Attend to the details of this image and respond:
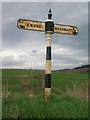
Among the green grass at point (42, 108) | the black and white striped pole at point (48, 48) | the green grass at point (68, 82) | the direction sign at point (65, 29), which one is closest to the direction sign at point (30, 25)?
the black and white striped pole at point (48, 48)

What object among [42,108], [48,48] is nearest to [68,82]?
[48,48]

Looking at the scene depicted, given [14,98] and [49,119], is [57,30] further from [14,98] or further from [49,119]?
[49,119]

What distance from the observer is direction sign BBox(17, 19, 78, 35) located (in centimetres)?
856

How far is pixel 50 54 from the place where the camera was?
348 inches

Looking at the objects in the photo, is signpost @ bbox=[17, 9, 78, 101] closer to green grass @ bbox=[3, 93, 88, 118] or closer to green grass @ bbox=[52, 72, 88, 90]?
green grass @ bbox=[3, 93, 88, 118]

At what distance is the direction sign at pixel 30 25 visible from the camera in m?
8.55

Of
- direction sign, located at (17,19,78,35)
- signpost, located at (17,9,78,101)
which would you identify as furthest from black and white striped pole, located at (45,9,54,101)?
direction sign, located at (17,19,78,35)

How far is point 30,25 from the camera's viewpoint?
866 cm

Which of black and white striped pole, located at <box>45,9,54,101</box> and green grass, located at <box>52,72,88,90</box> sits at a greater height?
black and white striped pole, located at <box>45,9,54,101</box>

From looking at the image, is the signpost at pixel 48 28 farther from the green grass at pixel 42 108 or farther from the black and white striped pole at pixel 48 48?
the green grass at pixel 42 108

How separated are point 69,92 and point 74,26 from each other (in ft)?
6.48

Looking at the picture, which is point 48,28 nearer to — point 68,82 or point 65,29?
point 65,29

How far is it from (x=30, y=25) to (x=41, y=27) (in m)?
0.33

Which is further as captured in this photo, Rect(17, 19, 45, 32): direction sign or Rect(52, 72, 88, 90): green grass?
Rect(52, 72, 88, 90): green grass
